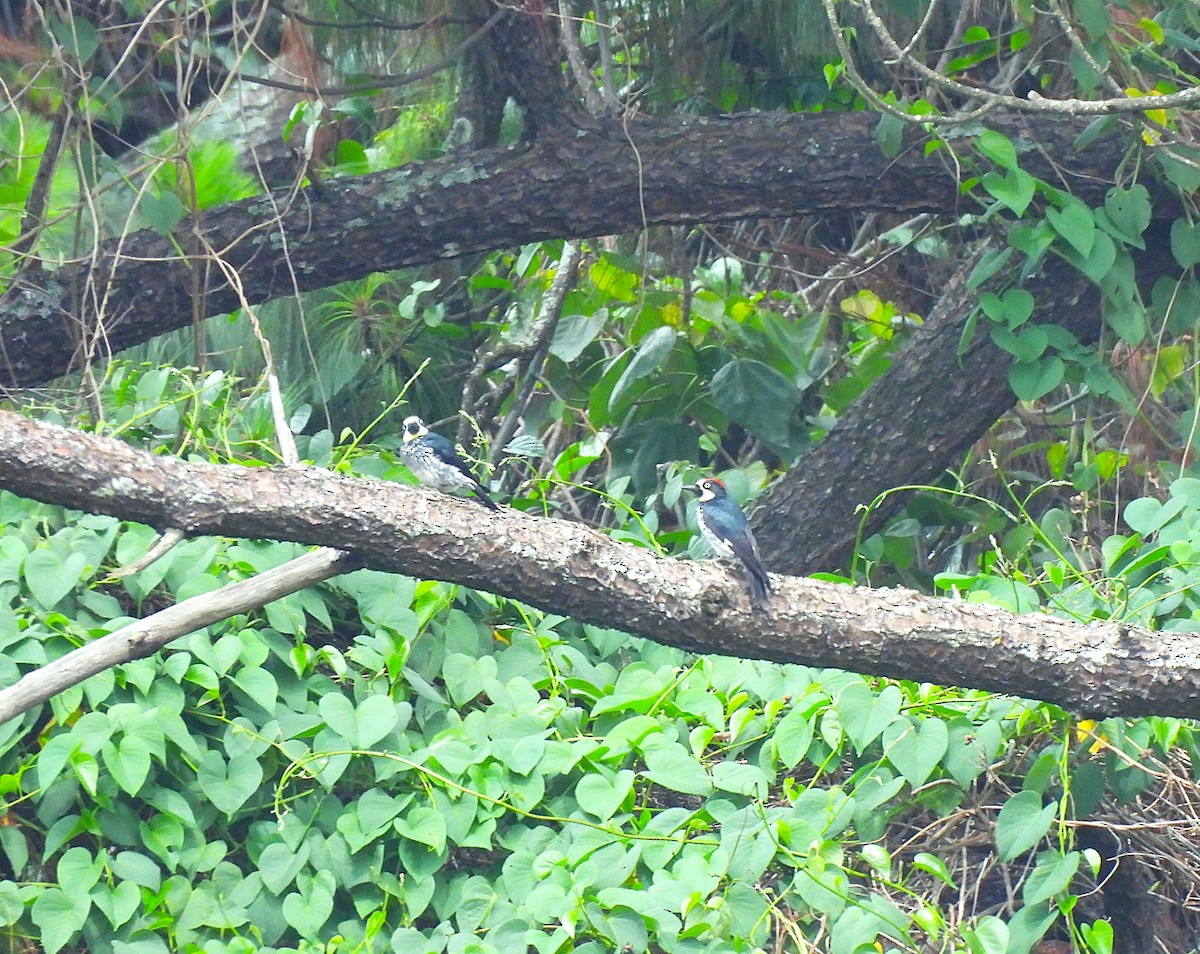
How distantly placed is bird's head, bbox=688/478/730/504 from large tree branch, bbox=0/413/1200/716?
1.16 meters

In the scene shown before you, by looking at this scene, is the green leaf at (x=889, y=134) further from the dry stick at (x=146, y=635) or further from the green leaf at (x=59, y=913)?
the green leaf at (x=59, y=913)

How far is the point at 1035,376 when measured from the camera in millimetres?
3992

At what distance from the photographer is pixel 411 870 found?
122 inches

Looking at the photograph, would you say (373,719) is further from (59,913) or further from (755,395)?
(755,395)

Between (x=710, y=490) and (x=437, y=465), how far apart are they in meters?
0.85

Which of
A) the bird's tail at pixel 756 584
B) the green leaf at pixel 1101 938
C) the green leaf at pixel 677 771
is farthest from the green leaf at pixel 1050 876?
the bird's tail at pixel 756 584

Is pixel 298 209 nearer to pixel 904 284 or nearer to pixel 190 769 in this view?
pixel 190 769

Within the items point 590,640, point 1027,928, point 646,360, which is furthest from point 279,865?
point 646,360

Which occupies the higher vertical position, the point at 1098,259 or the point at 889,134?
the point at 889,134

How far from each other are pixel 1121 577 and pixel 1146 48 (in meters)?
1.47

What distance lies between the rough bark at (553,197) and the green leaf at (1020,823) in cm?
190

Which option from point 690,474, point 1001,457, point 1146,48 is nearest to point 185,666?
point 690,474

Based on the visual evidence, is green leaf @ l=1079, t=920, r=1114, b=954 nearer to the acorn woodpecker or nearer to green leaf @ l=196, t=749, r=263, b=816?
green leaf @ l=196, t=749, r=263, b=816

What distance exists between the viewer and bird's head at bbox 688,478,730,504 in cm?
404
